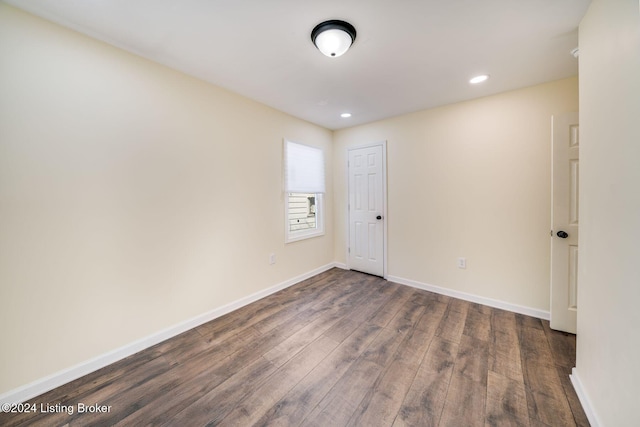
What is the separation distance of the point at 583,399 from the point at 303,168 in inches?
135

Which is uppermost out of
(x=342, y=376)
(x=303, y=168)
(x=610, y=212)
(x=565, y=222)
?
(x=303, y=168)

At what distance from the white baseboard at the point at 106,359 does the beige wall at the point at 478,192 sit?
7.94 ft

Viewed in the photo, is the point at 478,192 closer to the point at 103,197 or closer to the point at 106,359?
the point at 103,197

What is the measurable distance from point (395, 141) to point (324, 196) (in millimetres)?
1443

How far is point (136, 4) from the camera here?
1434 mm

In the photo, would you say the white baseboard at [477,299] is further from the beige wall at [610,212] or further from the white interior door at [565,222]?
the beige wall at [610,212]

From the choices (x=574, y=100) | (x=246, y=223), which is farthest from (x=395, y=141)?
(x=246, y=223)

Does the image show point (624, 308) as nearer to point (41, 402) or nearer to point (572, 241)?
point (572, 241)

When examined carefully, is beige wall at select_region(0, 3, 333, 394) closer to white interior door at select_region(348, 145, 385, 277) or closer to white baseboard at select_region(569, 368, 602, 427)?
white interior door at select_region(348, 145, 385, 277)

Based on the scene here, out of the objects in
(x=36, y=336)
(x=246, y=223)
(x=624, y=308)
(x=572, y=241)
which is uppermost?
(x=246, y=223)

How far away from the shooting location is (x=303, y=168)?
359 cm

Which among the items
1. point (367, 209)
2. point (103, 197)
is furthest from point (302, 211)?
point (103, 197)

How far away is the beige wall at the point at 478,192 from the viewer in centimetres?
243

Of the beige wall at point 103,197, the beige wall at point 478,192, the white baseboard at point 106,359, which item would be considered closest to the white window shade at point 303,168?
the beige wall at point 103,197
